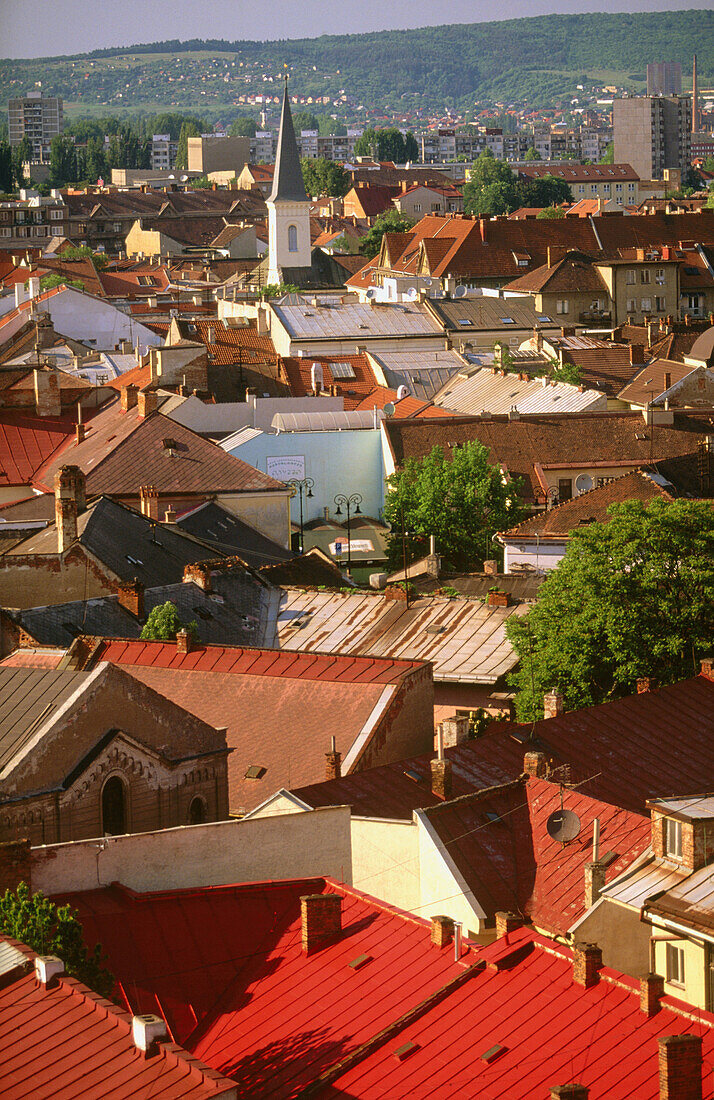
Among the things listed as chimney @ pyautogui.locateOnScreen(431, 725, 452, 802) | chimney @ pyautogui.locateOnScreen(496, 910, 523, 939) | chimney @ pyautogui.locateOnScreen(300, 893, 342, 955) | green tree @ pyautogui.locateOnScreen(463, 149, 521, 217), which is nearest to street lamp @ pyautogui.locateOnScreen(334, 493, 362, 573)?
chimney @ pyautogui.locateOnScreen(431, 725, 452, 802)

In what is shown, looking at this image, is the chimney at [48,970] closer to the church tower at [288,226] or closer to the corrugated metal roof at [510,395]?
the corrugated metal roof at [510,395]

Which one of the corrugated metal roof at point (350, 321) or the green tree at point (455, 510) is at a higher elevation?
the corrugated metal roof at point (350, 321)

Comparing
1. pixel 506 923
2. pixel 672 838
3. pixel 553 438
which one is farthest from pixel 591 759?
pixel 553 438

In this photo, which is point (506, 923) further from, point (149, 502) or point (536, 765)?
point (149, 502)

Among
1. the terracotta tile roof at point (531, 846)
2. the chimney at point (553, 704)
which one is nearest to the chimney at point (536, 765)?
the terracotta tile roof at point (531, 846)

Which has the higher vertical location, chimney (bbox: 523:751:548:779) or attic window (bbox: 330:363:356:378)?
chimney (bbox: 523:751:548:779)

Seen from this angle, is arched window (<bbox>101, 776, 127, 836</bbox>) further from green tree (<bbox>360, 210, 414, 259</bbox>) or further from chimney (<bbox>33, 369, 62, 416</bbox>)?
green tree (<bbox>360, 210, 414, 259</bbox>)
